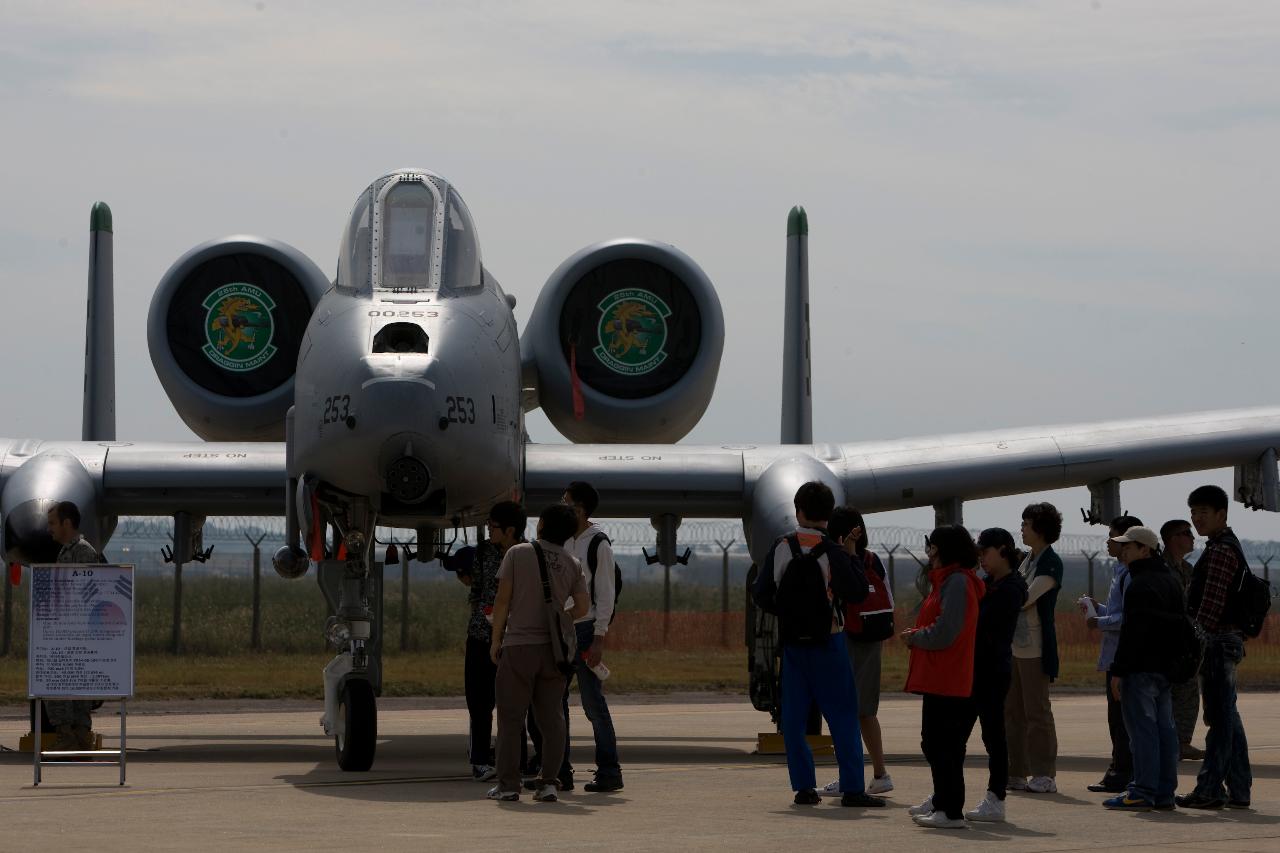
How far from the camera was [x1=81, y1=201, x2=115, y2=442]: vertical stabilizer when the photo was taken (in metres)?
19.1

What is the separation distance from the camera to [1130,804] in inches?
432

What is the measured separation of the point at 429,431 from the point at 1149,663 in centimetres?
447

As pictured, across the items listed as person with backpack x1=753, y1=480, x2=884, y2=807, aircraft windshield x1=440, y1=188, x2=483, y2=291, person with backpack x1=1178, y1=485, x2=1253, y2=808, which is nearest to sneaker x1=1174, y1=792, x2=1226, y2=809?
person with backpack x1=1178, y1=485, x2=1253, y2=808

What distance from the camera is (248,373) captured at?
17484 millimetres

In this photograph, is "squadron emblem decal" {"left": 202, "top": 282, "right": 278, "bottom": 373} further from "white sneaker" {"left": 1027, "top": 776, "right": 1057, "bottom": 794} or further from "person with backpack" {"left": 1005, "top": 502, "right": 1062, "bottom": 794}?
"white sneaker" {"left": 1027, "top": 776, "right": 1057, "bottom": 794}

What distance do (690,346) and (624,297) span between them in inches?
31.5

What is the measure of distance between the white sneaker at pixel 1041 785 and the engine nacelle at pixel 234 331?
801cm

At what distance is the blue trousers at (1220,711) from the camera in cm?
1081

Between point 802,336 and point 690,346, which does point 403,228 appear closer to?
point 690,346

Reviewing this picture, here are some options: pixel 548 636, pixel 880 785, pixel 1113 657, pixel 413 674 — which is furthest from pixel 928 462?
pixel 413 674

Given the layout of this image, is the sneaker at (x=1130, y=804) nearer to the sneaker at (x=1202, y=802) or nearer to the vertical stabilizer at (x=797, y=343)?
the sneaker at (x=1202, y=802)

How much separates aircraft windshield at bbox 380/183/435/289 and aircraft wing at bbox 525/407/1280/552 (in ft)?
8.81

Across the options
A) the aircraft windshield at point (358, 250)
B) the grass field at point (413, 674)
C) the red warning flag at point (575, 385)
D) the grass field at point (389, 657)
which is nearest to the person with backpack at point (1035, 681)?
the aircraft windshield at point (358, 250)

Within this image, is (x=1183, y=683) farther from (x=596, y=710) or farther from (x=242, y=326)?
(x=242, y=326)
